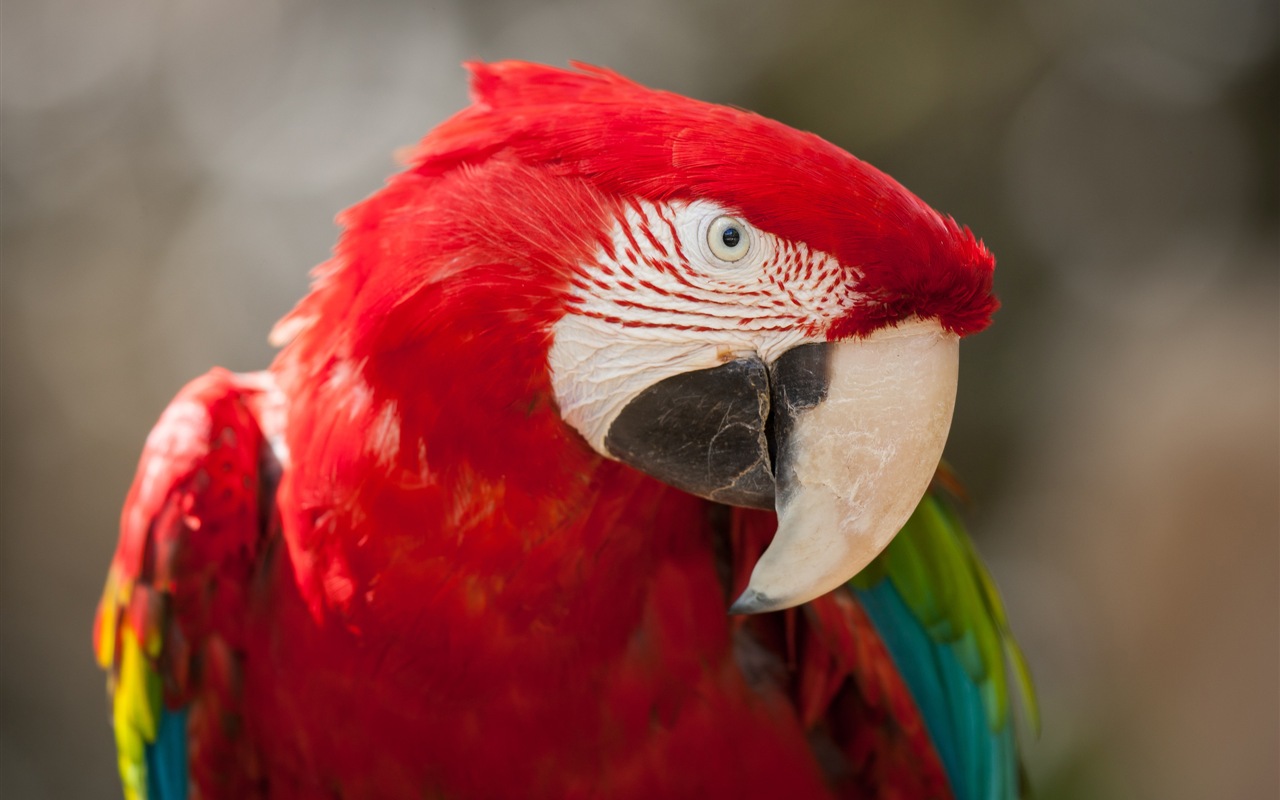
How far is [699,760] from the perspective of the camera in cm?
119

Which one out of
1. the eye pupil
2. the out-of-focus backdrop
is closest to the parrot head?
the eye pupil

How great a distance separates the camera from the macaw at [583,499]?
0.86 meters

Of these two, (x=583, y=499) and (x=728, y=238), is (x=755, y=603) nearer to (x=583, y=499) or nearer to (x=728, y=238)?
(x=583, y=499)

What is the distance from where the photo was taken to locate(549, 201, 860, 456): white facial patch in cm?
86

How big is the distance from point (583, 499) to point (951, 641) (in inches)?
26.4

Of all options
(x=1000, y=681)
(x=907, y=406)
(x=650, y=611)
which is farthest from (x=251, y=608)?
(x=1000, y=681)

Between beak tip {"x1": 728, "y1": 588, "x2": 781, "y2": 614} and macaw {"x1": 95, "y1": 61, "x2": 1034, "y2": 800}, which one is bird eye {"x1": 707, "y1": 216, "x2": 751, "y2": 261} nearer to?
macaw {"x1": 95, "y1": 61, "x2": 1034, "y2": 800}

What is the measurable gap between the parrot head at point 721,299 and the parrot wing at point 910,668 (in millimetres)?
354

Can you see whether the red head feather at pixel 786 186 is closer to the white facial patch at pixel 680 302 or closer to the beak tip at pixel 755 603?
the white facial patch at pixel 680 302

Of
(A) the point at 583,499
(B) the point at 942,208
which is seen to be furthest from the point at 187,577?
(B) the point at 942,208

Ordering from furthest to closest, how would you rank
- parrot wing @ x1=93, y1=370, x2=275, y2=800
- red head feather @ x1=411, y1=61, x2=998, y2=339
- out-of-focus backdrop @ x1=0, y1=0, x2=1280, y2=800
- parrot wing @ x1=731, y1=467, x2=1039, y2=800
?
1. out-of-focus backdrop @ x1=0, y1=0, x2=1280, y2=800
2. parrot wing @ x1=731, y1=467, x2=1039, y2=800
3. parrot wing @ x1=93, y1=370, x2=275, y2=800
4. red head feather @ x1=411, y1=61, x2=998, y2=339

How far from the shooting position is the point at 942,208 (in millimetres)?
3039

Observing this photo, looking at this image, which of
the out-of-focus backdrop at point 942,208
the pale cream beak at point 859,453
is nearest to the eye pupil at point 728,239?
the pale cream beak at point 859,453

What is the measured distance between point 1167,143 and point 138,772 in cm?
313
